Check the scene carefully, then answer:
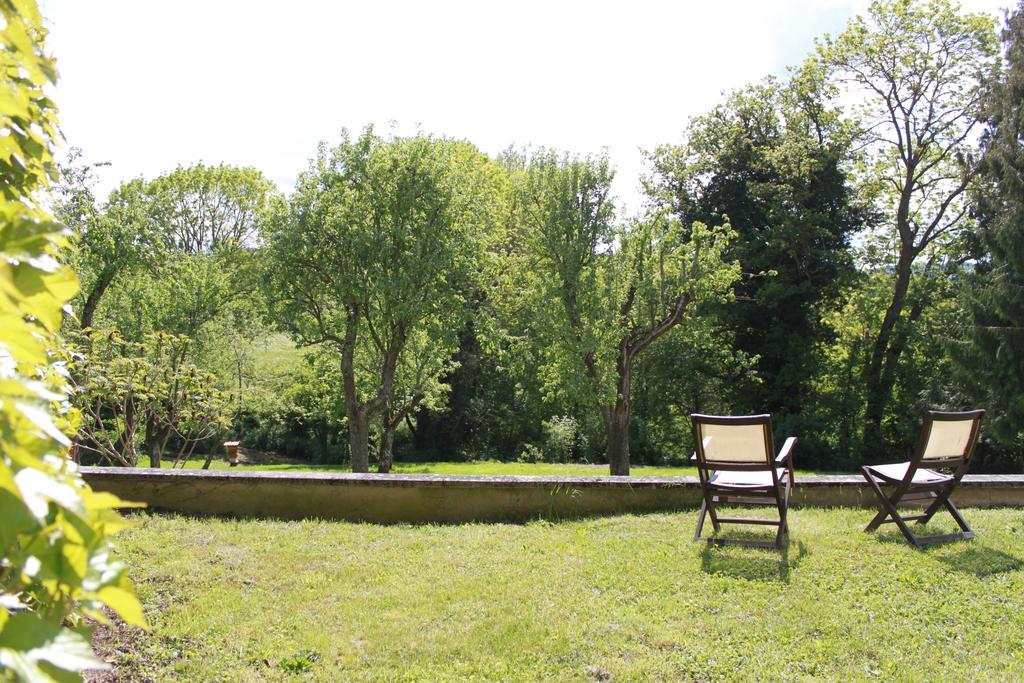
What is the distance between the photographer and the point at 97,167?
20.0 meters

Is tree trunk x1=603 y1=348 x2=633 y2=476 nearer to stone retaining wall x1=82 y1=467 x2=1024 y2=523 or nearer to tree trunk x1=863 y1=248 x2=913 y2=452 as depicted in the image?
stone retaining wall x1=82 y1=467 x2=1024 y2=523

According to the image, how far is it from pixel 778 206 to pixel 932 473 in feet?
62.0

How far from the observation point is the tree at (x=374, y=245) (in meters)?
13.8

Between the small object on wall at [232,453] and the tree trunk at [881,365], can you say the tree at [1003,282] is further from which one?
the small object on wall at [232,453]

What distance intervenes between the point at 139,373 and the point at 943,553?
945 centimetres

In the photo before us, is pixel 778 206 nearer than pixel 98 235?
No

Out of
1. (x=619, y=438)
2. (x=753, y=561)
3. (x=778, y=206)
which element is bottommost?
(x=753, y=561)

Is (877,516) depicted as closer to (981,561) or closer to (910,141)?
(981,561)

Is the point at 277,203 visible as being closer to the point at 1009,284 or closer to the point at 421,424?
the point at 421,424

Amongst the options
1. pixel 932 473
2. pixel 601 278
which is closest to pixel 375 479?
pixel 932 473

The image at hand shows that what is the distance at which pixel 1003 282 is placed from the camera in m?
17.4

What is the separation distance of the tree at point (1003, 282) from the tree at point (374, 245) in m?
12.5

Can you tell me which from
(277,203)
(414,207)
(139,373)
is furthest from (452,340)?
(139,373)

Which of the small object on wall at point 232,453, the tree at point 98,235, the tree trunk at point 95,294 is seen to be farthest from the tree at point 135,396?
the small object on wall at point 232,453
